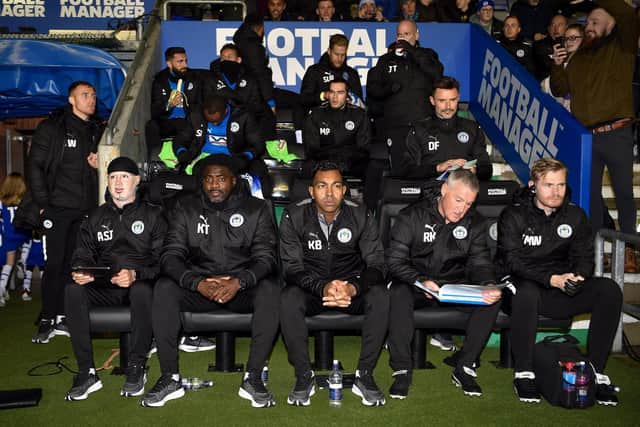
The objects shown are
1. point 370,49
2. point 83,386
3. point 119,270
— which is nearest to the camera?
point 83,386

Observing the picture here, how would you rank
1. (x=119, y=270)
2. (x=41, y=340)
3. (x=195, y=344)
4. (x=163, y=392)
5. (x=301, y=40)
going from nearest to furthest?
(x=163, y=392), (x=119, y=270), (x=195, y=344), (x=41, y=340), (x=301, y=40)

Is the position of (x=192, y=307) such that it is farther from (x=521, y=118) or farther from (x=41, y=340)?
(x=521, y=118)

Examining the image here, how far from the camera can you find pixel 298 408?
426cm

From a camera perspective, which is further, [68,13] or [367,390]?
[68,13]

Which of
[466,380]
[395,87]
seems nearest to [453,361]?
[466,380]

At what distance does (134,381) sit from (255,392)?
0.80 m

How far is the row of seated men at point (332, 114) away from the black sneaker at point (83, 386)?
234cm

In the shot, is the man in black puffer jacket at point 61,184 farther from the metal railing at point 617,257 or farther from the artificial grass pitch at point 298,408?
the metal railing at point 617,257

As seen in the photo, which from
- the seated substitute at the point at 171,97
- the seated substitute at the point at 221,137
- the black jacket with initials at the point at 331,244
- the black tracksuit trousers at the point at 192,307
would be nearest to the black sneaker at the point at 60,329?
the seated substitute at the point at 221,137

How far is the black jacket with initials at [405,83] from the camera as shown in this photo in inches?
286

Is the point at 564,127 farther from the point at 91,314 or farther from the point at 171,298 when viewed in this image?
the point at 91,314

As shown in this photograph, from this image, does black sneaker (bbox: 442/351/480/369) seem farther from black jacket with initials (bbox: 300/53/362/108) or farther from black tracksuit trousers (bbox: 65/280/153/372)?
black jacket with initials (bbox: 300/53/362/108)

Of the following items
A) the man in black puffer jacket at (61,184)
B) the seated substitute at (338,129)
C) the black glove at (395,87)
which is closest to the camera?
the man in black puffer jacket at (61,184)

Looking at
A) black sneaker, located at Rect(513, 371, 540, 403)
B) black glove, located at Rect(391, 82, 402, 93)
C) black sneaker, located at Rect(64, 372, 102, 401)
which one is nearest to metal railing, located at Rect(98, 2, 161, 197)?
black sneaker, located at Rect(64, 372, 102, 401)
